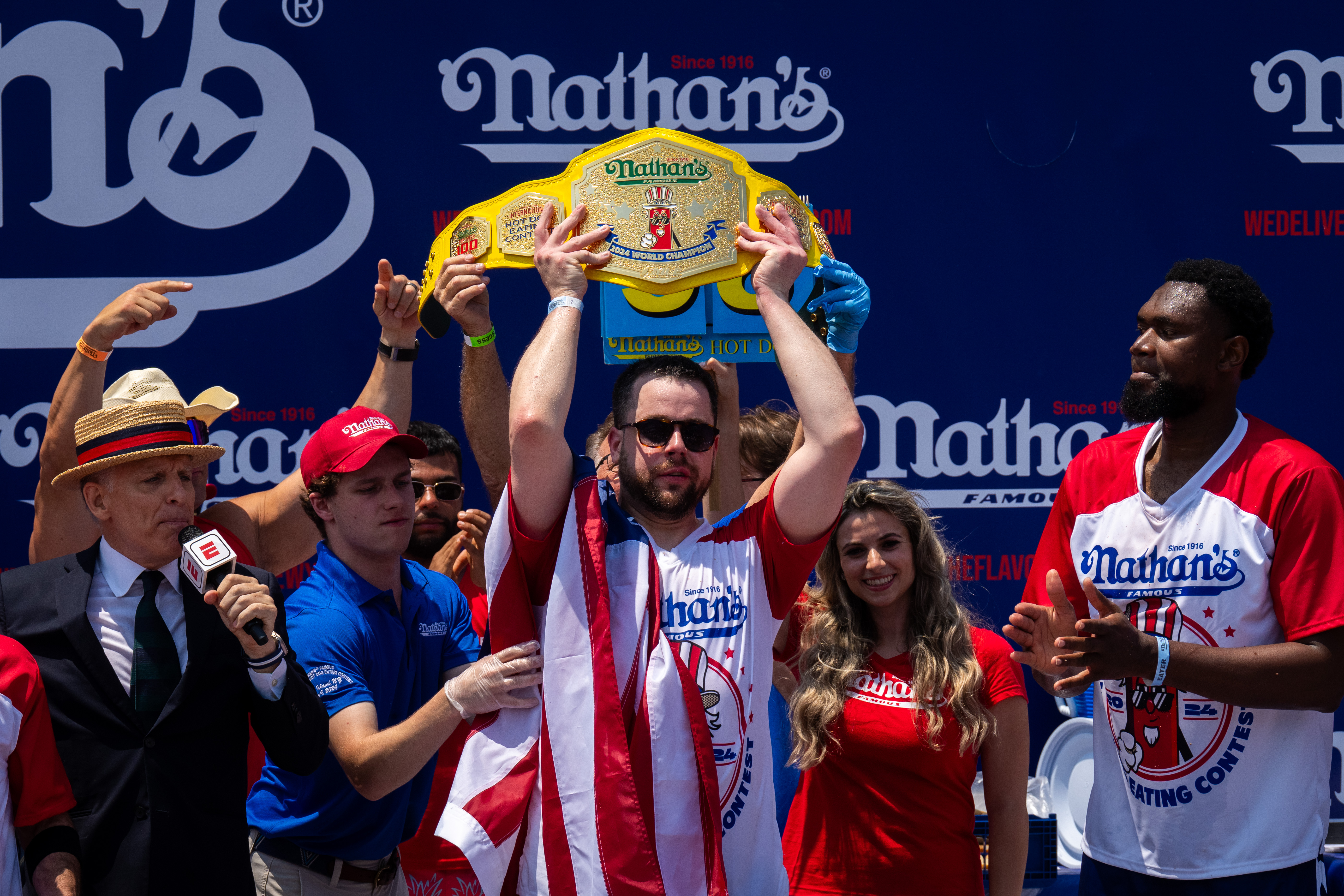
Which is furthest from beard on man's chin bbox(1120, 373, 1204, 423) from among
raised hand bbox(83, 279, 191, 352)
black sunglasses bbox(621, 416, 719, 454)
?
raised hand bbox(83, 279, 191, 352)

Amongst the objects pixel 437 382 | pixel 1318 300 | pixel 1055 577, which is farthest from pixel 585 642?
pixel 1318 300

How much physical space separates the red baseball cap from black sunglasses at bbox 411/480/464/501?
81 cm

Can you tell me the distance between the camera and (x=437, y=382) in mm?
4062

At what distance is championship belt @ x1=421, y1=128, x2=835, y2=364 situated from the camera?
7.83 ft

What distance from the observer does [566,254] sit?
2.23 m

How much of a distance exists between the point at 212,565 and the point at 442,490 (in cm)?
149

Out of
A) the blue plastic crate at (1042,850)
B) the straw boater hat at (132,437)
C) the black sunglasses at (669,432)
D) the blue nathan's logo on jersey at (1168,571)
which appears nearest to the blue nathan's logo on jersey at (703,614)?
the black sunglasses at (669,432)

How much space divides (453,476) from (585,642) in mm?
1695

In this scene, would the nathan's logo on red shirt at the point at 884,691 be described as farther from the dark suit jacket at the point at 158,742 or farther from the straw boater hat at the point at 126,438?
the straw boater hat at the point at 126,438

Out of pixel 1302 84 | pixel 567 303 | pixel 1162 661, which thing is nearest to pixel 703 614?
pixel 567 303

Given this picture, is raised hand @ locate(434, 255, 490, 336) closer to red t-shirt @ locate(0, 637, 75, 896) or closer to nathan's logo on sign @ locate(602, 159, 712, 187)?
nathan's logo on sign @ locate(602, 159, 712, 187)

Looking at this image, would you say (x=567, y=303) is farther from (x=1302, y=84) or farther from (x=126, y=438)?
(x=1302, y=84)

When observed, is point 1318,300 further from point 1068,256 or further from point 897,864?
point 897,864

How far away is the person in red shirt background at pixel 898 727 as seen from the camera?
8.75ft
